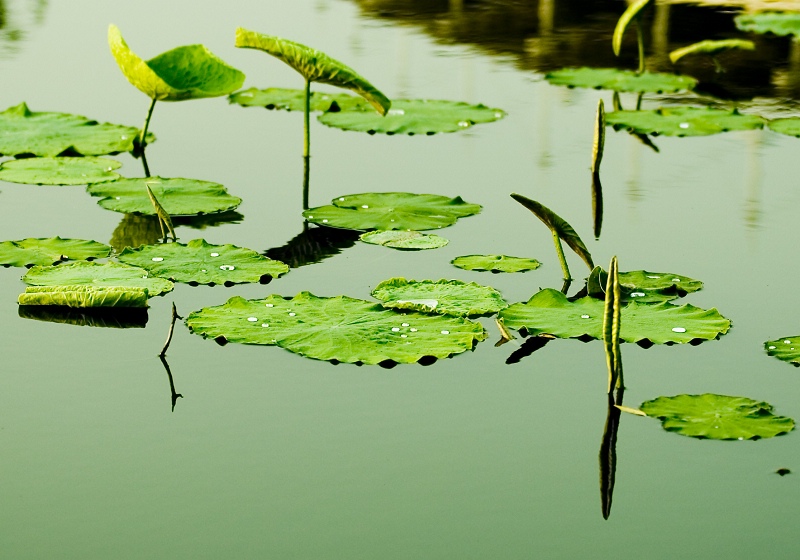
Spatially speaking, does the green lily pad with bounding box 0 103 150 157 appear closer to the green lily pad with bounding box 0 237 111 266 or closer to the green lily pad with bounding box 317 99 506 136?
the green lily pad with bounding box 317 99 506 136

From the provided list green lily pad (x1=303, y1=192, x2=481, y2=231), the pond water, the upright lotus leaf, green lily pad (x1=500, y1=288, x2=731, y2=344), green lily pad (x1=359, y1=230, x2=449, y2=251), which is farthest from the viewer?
green lily pad (x1=303, y1=192, x2=481, y2=231)

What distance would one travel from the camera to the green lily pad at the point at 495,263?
3.24 meters

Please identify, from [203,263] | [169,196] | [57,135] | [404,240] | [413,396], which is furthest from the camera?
[57,135]

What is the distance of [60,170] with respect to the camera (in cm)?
Answer: 412

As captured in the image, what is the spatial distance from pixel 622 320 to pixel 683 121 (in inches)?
93.5

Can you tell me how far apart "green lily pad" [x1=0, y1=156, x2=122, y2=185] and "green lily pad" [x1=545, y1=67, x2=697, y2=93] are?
2426 millimetres

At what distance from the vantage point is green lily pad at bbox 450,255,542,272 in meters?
3.24

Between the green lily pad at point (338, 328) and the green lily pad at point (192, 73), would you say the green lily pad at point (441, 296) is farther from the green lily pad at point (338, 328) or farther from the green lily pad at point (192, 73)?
the green lily pad at point (192, 73)

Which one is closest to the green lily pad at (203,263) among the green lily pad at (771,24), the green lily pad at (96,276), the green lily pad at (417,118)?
the green lily pad at (96,276)

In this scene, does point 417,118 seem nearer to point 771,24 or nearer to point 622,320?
point 622,320

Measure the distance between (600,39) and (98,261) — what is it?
445cm

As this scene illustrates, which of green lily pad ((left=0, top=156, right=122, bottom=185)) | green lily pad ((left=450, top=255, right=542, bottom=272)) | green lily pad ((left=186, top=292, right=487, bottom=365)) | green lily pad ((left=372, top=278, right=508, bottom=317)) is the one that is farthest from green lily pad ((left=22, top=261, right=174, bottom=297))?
green lily pad ((left=0, top=156, right=122, bottom=185))

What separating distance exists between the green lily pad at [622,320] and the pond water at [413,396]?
4 cm

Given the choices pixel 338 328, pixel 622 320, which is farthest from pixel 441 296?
pixel 622 320
